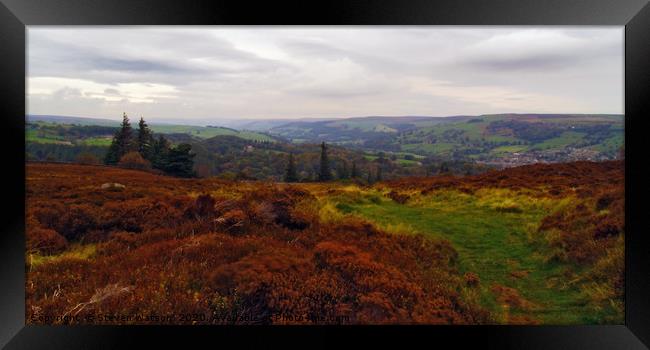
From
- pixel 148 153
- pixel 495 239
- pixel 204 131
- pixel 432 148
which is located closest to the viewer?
pixel 495 239

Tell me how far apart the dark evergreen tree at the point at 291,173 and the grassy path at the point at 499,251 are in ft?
5.70

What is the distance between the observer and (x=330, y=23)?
5.86 m

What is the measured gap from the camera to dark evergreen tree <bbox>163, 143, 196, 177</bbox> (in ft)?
33.9

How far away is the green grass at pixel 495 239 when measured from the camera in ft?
23.2

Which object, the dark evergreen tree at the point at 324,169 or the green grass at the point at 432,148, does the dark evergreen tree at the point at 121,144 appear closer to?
the dark evergreen tree at the point at 324,169

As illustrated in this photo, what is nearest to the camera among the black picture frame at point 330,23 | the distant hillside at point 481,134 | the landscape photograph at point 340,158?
the black picture frame at point 330,23

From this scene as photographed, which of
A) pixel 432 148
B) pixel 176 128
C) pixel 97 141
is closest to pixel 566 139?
pixel 432 148

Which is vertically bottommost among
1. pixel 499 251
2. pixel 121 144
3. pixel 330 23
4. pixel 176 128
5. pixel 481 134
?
pixel 499 251

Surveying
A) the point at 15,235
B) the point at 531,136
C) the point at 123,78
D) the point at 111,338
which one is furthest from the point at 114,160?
the point at 531,136

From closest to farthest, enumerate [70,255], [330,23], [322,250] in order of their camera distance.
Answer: [330,23], [70,255], [322,250]

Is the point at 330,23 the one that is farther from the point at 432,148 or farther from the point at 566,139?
the point at 566,139

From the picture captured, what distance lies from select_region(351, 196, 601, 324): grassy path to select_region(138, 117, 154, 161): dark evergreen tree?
530 cm

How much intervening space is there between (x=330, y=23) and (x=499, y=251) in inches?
216

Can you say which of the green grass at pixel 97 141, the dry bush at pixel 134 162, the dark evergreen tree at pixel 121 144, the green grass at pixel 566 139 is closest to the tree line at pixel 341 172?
the dry bush at pixel 134 162
